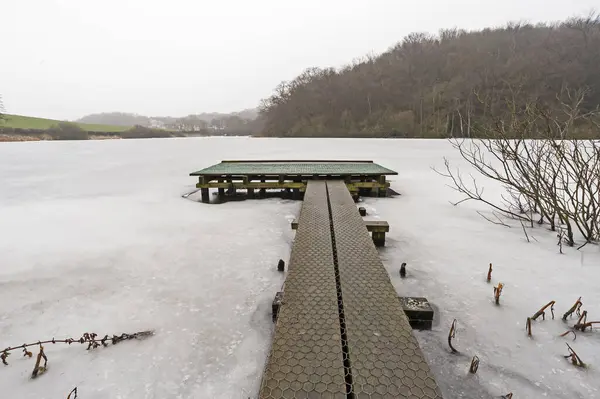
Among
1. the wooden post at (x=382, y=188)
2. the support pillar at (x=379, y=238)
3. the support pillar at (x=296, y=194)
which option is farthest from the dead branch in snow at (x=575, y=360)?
the support pillar at (x=296, y=194)

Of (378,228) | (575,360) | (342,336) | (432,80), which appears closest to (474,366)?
(575,360)

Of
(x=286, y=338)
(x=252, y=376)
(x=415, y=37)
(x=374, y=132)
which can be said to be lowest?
(x=252, y=376)

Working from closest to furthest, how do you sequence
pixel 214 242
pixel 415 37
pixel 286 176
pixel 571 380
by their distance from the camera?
pixel 571 380, pixel 214 242, pixel 286 176, pixel 415 37

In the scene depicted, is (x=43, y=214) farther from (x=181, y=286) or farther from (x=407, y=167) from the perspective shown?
(x=407, y=167)

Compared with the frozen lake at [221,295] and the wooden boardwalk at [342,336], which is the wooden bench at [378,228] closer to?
the frozen lake at [221,295]

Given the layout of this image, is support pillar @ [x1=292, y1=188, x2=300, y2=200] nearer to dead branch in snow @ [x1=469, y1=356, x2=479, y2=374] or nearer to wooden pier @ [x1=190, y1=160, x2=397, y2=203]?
wooden pier @ [x1=190, y1=160, x2=397, y2=203]

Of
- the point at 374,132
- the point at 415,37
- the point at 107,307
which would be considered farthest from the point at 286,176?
the point at 415,37
